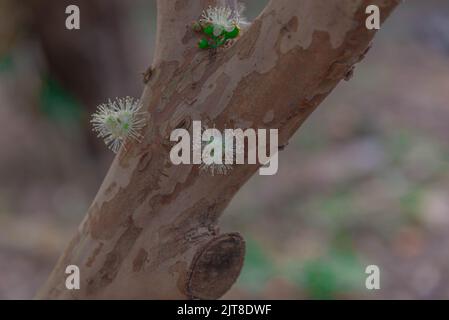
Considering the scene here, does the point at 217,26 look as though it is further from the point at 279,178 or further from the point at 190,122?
the point at 279,178


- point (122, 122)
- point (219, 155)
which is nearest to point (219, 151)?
point (219, 155)

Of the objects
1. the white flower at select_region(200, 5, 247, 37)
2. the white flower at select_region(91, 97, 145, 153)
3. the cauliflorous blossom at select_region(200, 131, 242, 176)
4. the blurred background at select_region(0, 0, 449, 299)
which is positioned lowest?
the cauliflorous blossom at select_region(200, 131, 242, 176)

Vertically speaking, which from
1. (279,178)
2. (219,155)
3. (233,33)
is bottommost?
(219,155)

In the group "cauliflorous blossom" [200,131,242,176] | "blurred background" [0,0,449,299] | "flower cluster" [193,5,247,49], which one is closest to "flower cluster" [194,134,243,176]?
"cauliflorous blossom" [200,131,242,176]

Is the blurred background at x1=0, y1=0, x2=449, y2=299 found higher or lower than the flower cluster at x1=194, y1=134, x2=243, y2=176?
higher

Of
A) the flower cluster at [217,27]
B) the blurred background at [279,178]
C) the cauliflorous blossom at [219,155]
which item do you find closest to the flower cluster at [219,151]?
the cauliflorous blossom at [219,155]

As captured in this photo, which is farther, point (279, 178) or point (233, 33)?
point (279, 178)

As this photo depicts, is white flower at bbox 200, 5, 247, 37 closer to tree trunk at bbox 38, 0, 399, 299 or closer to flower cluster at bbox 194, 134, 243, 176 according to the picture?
tree trunk at bbox 38, 0, 399, 299

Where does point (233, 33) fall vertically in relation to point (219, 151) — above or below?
above
